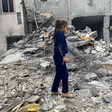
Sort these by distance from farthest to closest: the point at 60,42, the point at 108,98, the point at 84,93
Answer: the point at 84,93 < the point at 108,98 < the point at 60,42

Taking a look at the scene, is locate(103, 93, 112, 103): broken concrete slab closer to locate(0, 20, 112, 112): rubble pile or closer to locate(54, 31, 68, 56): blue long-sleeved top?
locate(0, 20, 112, 112): rubble pile

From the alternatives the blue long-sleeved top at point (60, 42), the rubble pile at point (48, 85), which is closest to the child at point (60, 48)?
the blue long-sleeved top at point (60, 42)

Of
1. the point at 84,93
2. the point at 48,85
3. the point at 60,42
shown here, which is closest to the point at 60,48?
the point at 60,42

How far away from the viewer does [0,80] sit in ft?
12.7

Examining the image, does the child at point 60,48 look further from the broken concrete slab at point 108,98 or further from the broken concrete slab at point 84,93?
the broken concrete slab at point 108,98

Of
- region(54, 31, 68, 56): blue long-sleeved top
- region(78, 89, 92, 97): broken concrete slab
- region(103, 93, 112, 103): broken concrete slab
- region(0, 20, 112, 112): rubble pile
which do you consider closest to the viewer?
region(54, 31, 68, 56): blue long-sleeved top

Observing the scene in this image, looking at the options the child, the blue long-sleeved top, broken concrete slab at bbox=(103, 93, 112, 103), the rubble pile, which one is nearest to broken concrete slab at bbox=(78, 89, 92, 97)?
the rubble pile

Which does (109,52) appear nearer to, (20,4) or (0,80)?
(0,80)

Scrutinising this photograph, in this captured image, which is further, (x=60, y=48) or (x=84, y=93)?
(x=84, y=93)

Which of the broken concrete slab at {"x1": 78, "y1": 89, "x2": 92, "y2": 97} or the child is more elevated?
the child

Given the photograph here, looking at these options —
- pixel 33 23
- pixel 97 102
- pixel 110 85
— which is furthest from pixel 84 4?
pixel 97 102

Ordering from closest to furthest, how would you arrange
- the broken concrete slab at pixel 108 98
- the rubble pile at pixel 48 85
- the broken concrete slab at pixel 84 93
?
the rubble pile at pixel 48 85
the broken concrete slab at pixel 108 98
the broken concrete slab at pixel 84 93

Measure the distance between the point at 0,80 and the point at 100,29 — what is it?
10.3 metres

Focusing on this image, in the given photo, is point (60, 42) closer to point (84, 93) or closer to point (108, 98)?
point (84, 93)
